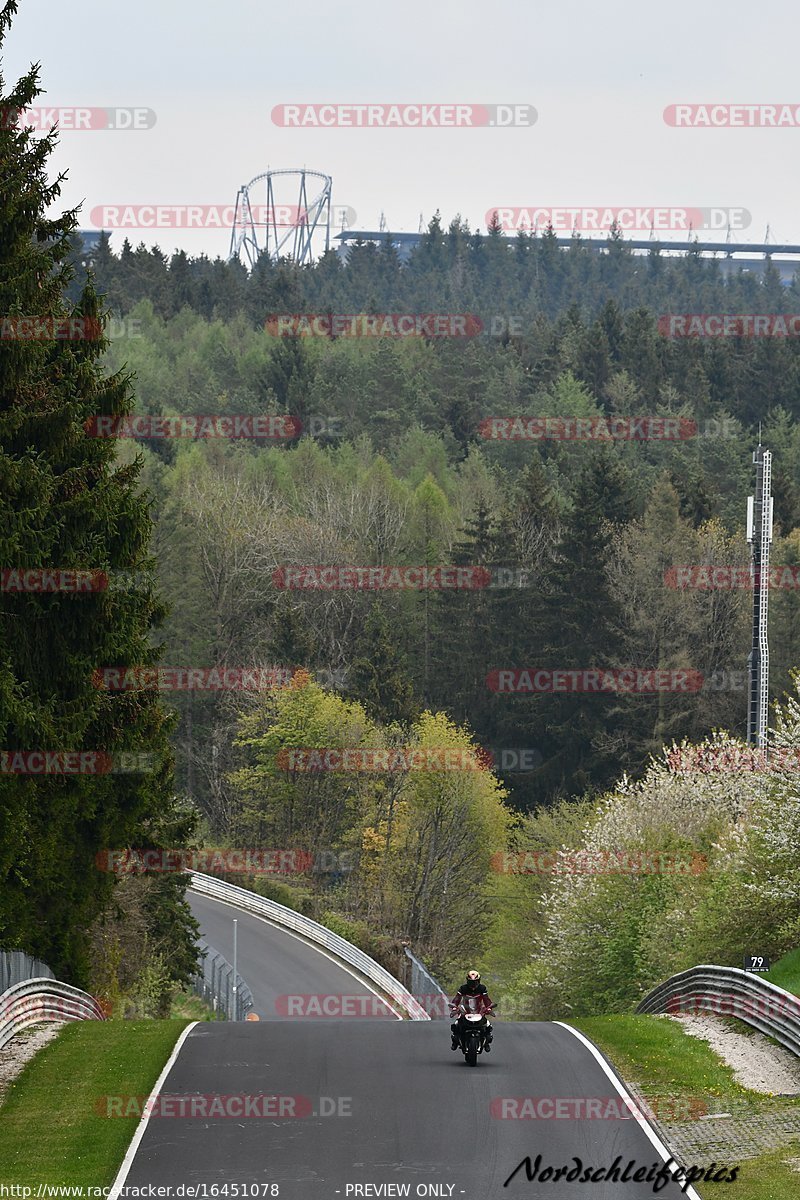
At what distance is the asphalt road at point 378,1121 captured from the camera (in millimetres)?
16578

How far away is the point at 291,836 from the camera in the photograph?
79.8m

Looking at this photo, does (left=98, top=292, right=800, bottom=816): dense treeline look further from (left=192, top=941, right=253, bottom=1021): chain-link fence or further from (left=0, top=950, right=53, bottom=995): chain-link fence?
(left=0, top=950, right=53, bottom=995): chain-link fence

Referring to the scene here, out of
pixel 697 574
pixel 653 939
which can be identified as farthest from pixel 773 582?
pixel 653 939

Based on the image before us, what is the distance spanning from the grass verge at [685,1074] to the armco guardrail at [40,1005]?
854cm

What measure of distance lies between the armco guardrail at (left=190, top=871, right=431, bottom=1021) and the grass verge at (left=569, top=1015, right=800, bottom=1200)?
80.6 ft

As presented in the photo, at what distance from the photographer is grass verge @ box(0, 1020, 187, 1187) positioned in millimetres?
Result: 17297

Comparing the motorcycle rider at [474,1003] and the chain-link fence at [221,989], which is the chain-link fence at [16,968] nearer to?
the motorcycle rider at [474,1003]

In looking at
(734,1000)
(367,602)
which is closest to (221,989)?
(734,1000)

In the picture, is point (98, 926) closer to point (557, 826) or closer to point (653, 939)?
point (653, 939)

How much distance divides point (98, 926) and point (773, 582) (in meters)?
48.6

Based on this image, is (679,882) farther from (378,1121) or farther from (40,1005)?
(378,1121)

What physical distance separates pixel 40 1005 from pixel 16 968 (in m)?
0.70

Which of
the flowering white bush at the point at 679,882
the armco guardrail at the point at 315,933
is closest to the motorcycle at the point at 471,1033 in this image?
the flowering white bush at the point at 679,882

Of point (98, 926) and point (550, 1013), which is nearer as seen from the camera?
point (98, 926)
